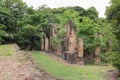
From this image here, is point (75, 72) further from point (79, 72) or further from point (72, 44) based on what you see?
point (72, 44)

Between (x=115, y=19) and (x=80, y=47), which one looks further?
(x=80, y=47)

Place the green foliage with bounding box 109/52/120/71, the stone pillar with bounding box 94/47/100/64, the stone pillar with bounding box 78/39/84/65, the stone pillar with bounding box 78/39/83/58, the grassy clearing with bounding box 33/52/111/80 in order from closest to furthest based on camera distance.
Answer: the grassy clearing with bounding box 33/52/111/80 → the green foliage with bounding box 109/52/120/71 → the stone pillar with bounding box 78/39/84/65 → the stone pillar with bounding box 78/39/83/58 → the stone pillar with bounding box 94/47/100/64

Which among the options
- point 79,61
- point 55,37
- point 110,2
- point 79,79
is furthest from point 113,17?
point 55,37

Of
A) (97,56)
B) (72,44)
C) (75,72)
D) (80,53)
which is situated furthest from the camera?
(97,56)

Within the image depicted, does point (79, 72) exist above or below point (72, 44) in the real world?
below

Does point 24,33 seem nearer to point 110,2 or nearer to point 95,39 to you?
point 95,39

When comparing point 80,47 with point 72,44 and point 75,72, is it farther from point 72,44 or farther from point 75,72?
point 75,72

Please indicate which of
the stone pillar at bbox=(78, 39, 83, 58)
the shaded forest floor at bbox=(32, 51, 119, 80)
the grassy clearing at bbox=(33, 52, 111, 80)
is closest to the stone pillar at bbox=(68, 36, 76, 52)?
the stone pillar at bbox=(78, 39, 83, 58)

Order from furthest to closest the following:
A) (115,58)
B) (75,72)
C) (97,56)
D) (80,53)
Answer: (97,56)
(80,53)
(75,72)
(115,58)

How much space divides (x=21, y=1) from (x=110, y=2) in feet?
74.5

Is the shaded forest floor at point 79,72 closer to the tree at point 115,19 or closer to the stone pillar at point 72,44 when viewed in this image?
the tree at point 115,19

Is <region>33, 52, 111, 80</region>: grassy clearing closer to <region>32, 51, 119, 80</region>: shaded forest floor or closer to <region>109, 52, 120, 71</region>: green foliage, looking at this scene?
<region>32, 51, 119, 80</region>: shaded forest floor

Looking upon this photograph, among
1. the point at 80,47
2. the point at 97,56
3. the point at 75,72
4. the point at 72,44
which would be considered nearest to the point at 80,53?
the point at 80,47

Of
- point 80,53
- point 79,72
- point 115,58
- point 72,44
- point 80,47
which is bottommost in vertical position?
point 79,72
